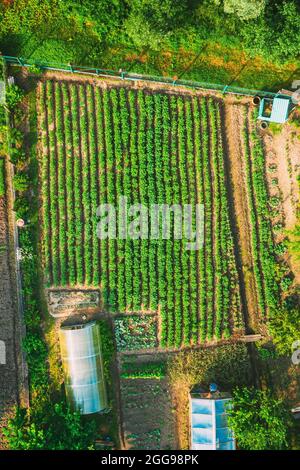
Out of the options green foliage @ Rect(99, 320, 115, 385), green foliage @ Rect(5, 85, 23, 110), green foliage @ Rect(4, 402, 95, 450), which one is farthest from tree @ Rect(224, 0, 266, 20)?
green foliage @ Rect(4, 402, 95, 450)

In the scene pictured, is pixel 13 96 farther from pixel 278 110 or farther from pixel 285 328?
pixel 285 328

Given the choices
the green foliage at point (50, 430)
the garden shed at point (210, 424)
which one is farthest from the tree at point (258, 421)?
the green foliage at point (50, 430)

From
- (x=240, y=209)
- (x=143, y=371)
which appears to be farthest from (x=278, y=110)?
(x=143, y=371)

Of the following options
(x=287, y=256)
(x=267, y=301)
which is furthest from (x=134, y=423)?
(x=287, y=256)

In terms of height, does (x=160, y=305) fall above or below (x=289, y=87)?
below

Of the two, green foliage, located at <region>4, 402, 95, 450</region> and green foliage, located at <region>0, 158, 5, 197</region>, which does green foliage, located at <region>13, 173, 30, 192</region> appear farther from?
green foliage, located at <region>4, 402, 95, 450</region>
